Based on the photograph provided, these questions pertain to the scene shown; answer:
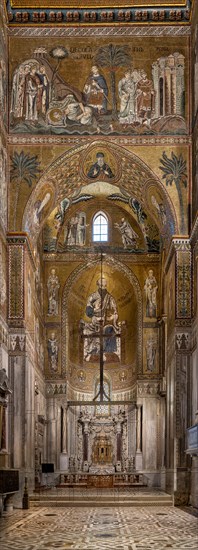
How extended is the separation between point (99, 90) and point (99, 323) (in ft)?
54.7

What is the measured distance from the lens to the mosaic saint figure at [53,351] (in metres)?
40.0

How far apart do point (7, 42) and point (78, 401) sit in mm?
18262

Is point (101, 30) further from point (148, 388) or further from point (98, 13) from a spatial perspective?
point (148, 388)

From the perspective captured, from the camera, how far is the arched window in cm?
4100

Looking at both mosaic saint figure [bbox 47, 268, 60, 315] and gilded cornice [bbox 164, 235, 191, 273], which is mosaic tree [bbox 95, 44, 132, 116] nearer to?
gilded cornice [bbox 164, 235, 191, 273]

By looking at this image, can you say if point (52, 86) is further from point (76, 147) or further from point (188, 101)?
point (188, 101)

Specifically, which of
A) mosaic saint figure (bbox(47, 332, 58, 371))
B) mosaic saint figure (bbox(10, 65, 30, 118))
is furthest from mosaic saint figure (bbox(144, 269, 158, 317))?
mosaic saint figure (bbox(10, 65, 30, 118))

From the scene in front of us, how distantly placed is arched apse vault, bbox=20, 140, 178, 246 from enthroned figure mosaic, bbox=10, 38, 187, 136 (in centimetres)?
80

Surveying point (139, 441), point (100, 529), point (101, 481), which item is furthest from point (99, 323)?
point (100, 529)

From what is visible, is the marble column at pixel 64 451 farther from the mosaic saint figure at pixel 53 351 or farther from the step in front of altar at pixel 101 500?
the step in front of altar at pixel 101 500

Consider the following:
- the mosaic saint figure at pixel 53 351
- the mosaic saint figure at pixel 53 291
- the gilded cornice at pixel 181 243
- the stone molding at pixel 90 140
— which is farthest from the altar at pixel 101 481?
the stone molding at pixel 90 140

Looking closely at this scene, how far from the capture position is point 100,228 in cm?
4116

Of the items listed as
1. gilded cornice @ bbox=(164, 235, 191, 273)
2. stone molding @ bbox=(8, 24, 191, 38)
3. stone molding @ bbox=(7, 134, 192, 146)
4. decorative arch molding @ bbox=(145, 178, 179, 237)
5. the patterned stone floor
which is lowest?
the patterned stone floor

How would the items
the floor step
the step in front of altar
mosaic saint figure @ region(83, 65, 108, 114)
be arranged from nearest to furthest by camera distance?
the floor step, the step in front of altar, mosaic saint figure @ region(83, 65, 108, 114)
